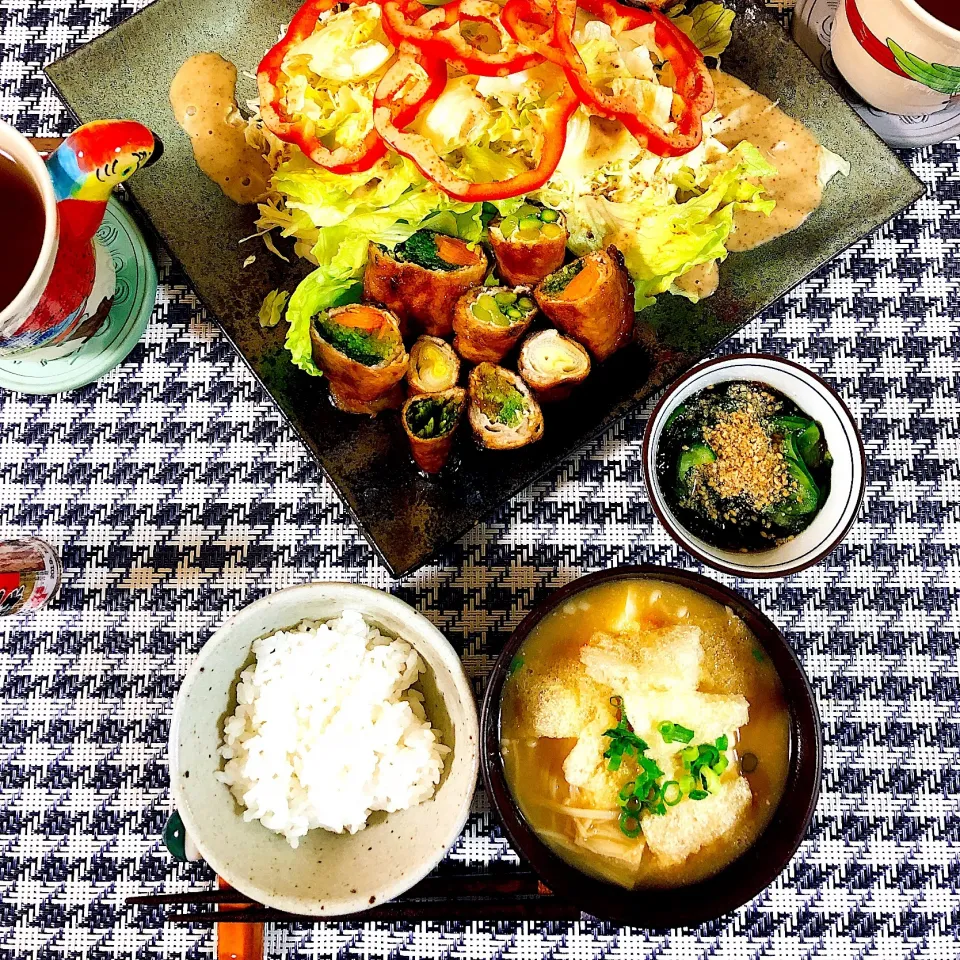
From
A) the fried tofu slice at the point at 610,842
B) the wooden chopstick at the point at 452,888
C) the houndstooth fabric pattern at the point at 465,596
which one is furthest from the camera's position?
Result: the houndstooth fabric pattern at the point at 465,596

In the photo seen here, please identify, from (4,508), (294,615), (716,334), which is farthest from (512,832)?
(4,508)

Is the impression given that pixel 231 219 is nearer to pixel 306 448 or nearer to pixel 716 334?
pixel 306 448

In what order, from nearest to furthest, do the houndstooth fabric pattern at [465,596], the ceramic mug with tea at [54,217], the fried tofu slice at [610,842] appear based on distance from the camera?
1. the ceramic mug with tea at [54,217]
2. the fried tofu slice at [610,842]
3. the houndstooth fabric pattern at [465,596]

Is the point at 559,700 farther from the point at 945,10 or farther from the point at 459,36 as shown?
the point at 945,10

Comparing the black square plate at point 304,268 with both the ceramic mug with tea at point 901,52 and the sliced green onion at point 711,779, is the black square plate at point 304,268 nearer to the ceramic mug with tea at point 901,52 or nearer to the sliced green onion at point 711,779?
the ceramic mug with tea at point 901,52

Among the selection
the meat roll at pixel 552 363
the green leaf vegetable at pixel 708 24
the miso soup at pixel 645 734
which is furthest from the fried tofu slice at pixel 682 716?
the green leaf vegetable at pixel 708 24

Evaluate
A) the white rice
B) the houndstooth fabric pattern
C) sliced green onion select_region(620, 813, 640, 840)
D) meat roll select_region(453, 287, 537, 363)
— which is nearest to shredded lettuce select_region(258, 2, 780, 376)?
meat roll select_region(453, 287, 537, 363)

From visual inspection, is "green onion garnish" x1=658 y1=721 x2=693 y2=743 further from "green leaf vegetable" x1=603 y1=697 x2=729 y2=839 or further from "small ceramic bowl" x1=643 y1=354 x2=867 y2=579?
"small ceramic bowl" x1=643 y1=354 x2=867 y2=579
